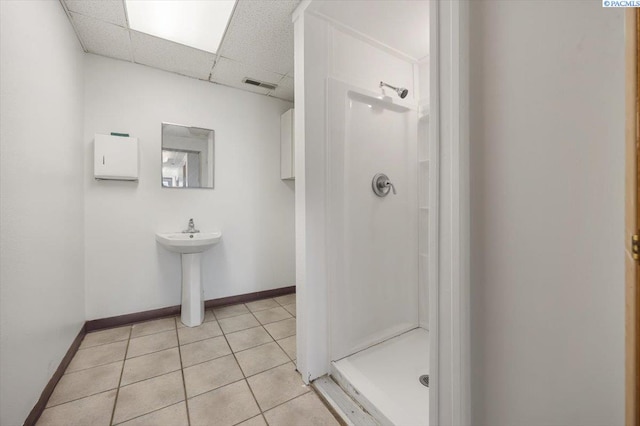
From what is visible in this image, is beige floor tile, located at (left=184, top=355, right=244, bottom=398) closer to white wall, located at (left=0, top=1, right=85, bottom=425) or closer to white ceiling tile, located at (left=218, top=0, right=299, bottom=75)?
white wall, located at (left=0, top=1, right=85, bottom=425)

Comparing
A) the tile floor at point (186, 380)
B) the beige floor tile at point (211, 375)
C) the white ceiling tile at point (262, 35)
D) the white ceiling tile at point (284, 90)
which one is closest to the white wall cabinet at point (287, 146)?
the white ceiling tile at point (284, 90)

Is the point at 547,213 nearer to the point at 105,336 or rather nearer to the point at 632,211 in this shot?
the point at 632,211

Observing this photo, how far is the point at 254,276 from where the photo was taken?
297cm

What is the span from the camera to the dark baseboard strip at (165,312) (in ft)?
7.28

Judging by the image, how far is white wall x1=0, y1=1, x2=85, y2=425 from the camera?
106 centimetres

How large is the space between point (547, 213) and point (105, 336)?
119 inches

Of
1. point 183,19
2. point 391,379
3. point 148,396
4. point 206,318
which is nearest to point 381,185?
point 391,379

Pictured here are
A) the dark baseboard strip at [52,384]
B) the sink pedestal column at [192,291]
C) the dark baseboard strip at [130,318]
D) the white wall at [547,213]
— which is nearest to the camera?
the white wall at [547,213]

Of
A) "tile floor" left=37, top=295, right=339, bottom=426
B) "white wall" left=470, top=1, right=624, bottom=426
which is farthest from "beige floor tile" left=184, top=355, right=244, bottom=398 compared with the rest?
"white wall" left=470, top=1, right=624, bottom=426

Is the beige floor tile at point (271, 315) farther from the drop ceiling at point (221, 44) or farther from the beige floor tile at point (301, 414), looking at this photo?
the drop ceiling at point (221, 44)

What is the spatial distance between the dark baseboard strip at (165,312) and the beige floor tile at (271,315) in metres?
0.37

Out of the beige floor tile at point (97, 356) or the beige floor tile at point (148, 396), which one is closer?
the beige floor tile at point (148, 396)

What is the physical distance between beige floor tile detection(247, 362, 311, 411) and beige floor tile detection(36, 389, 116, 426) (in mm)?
754

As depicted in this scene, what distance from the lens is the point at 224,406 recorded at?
1.37 m
